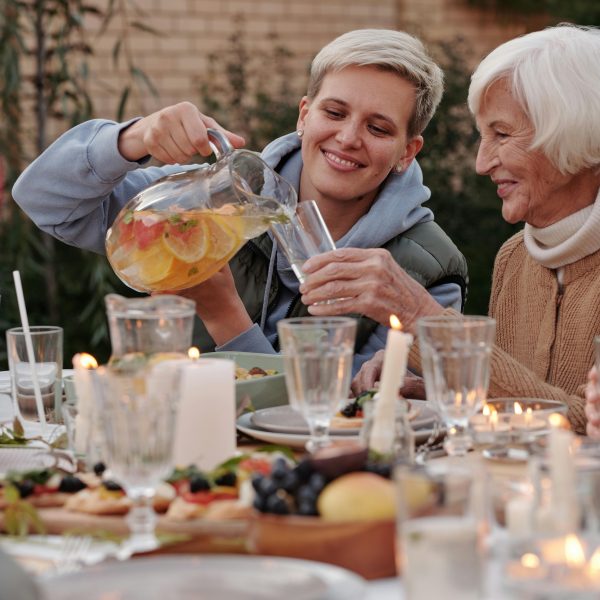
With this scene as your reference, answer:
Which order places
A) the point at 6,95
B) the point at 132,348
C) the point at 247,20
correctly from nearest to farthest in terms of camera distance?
the point at 132,348 → the point at 6,95 → the point at 247,20

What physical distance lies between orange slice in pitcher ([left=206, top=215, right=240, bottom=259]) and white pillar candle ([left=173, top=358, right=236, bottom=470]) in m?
0.60

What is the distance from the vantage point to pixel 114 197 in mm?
3340

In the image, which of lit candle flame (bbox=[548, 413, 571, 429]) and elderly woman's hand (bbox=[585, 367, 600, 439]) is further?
elderly woman's hand (bbox=[585, 367, 600, 439])

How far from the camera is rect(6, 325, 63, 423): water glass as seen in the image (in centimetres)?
250

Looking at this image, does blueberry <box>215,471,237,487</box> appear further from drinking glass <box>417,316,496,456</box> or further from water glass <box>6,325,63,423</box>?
water glass <box>6,325,63,423</box>

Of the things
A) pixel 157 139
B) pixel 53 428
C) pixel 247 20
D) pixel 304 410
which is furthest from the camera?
pixel 247 20

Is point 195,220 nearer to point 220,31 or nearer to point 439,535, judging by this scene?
point 439,535

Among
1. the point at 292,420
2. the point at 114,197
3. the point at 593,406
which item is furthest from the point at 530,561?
the point at 114,197

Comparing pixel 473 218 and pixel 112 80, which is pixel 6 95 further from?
pixel 473 218

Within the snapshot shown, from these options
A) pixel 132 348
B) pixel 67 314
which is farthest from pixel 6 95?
pixel 132 348

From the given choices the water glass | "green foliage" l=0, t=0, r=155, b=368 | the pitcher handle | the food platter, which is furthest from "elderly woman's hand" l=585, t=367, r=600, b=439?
"green foliage" l=0, t=0, r=155, b=368

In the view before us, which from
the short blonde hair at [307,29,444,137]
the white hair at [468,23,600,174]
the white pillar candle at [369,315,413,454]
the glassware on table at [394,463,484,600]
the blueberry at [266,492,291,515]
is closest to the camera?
the glassware on table at [394,463,484,600]

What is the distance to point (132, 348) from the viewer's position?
6.80 feet

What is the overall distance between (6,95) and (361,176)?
7.41 ft
